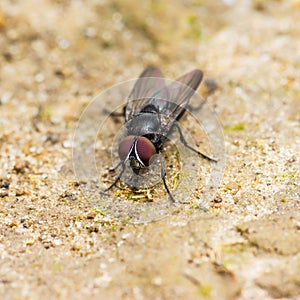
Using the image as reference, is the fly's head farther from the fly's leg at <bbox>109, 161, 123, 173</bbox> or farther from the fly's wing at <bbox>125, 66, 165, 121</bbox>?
the fly's wing at <bbox>125, 66, 165, 121</bbox>

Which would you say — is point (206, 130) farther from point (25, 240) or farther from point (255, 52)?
point (25, 240)

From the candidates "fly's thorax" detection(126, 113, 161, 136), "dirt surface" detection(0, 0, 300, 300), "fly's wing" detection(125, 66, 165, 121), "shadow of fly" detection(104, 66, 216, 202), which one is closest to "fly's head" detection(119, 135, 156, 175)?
"shadow of fly" detection(104, 66, 216, 202)

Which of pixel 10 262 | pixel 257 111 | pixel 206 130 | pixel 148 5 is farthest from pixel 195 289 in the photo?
pixel 148 5

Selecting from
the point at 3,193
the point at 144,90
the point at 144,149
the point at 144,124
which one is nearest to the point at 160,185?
the point at 144,149

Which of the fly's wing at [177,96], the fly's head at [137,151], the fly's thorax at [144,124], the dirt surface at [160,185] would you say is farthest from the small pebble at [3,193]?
the fly's wing at [177,96]

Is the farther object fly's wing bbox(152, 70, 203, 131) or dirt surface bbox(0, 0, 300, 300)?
fly's wing bbox(152, 70, 203, 131)

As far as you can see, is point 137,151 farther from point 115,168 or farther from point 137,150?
point 115,168
